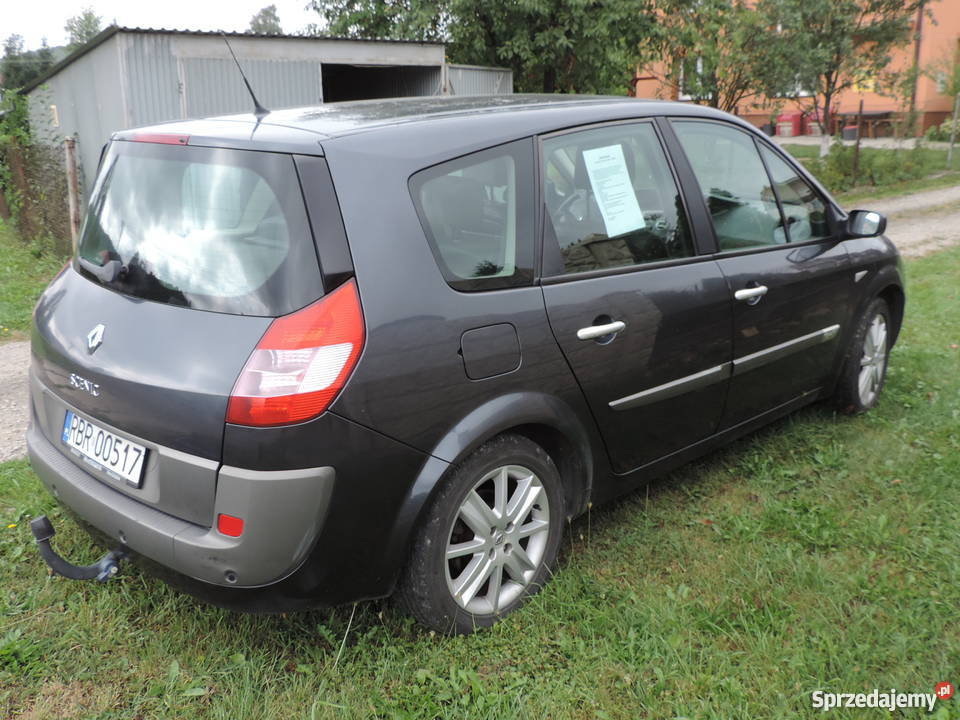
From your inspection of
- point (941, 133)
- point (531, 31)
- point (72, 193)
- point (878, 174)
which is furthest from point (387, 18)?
point (941, 133)

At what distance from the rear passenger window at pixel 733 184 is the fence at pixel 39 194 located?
8.01 m

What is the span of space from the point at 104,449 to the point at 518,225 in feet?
4.75

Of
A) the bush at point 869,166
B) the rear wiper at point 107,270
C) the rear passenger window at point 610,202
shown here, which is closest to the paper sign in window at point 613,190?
the rear passenger window at point 610,202

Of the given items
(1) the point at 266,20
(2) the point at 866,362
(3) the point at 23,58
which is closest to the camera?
(2) the point at 866,362

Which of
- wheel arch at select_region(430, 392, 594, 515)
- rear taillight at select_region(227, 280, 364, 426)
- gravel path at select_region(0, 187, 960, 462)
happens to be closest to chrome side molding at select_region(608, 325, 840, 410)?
wheel arch at select_region(430, 392, 594, 515)

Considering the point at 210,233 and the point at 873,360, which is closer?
the point at 210,233

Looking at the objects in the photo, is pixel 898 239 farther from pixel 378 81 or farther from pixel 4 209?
pixel 4 209

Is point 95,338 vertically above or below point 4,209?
above

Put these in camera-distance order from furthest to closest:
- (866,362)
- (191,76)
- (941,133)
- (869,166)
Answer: (941,133), (869,166), (191,76), (866,362)

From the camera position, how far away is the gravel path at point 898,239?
4.79 metres

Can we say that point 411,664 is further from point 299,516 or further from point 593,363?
point 593,363

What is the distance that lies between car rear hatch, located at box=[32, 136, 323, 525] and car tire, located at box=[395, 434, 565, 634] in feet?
2.24

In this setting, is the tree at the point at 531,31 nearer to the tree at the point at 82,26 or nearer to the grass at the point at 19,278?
the grass at the point at 19,278

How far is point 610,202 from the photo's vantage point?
3.16 meters
